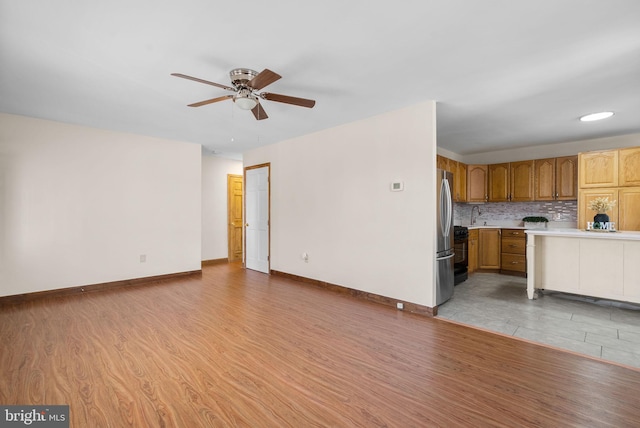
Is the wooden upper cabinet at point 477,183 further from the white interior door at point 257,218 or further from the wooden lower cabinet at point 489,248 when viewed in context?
the white interior door at point 257,218

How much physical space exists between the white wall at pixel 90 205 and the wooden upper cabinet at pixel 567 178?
6.81m

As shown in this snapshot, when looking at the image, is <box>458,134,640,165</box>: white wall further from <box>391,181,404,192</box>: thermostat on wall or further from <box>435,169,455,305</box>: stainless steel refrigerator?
<box>391,181,404,192</box>: thermostat on wall

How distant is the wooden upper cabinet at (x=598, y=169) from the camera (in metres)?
4.57

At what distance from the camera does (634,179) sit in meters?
4.42

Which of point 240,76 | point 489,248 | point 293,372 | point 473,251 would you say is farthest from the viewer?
point 489,248

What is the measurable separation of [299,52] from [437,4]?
106 centimetres

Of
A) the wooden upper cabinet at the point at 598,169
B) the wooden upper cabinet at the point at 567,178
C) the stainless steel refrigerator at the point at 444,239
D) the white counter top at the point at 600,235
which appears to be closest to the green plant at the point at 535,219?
the wooden upper cabinet at the point at 567,178

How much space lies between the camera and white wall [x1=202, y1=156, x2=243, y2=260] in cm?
675

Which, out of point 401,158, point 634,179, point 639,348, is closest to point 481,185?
point 634,179

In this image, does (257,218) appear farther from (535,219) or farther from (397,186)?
(535,219)

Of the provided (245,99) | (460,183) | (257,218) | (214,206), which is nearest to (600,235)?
(460,183)

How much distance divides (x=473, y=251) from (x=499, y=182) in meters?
1.57

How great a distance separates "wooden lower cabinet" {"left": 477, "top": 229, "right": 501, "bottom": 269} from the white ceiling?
8.44 feet

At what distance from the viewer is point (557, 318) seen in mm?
3336
